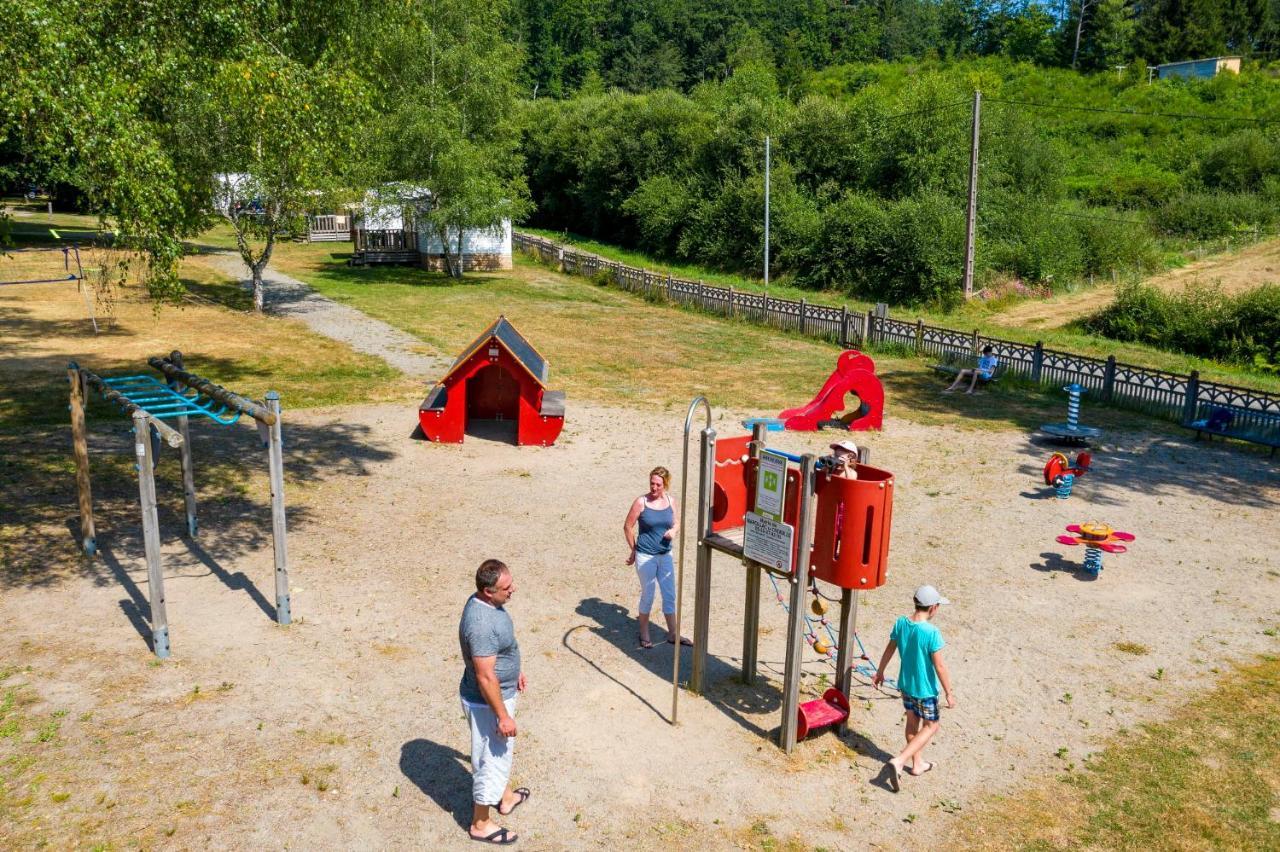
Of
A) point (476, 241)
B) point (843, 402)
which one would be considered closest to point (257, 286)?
point (476, 241)

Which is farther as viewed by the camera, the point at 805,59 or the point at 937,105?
the point at 805,59

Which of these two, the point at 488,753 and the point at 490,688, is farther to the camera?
the point at 488,753

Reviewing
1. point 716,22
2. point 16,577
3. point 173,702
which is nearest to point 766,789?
point 173,702

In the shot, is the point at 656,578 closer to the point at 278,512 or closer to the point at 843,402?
the point at 278,512

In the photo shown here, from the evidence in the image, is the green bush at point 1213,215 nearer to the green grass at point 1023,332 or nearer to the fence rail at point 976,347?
the green grass at point 1023,332

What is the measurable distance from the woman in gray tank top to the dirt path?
27.5m

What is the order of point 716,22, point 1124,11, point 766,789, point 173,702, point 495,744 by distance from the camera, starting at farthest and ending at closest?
point 716,22
point 1124,11
point 173,702
point 766,789
point 495,744

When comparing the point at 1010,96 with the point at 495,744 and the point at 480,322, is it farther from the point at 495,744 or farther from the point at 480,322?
the point at 495,744

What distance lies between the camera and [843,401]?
1783 centimetres

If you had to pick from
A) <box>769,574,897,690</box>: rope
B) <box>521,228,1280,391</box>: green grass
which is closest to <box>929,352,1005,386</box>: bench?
<box>521,228,1280,391</box>: green grass

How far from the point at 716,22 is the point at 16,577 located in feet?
404

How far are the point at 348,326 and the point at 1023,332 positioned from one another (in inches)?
836

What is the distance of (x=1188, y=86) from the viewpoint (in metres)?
65.4

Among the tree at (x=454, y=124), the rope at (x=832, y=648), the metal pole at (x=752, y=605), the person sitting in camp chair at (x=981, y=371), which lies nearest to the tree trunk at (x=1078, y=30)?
the tree at (x=454, y=124)
